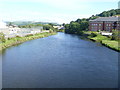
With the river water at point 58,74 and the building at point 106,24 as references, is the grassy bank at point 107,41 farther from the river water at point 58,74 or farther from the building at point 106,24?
the building at point 106,24

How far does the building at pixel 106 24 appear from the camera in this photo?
86.9 feet

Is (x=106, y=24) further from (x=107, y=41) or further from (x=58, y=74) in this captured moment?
(x=58, y=74)

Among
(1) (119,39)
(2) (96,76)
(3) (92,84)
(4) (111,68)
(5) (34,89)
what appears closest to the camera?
(5) (34,89)

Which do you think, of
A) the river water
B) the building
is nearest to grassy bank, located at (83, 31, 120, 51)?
the river water

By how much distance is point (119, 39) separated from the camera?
17891 millimetres

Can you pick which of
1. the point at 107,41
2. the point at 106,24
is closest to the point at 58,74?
the point at 107,41

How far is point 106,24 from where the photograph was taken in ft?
92.5

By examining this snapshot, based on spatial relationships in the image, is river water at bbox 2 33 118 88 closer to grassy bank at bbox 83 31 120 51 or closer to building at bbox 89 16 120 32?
grassy bank at bbox 83 31 120 51

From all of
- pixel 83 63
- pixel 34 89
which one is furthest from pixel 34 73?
pixel 83 63

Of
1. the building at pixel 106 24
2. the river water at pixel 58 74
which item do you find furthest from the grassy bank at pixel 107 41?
the building at pixel 106 24

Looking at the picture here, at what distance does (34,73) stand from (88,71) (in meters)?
2.63

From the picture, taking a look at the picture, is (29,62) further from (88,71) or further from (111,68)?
(111,68)

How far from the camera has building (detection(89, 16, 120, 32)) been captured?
26.5 meters

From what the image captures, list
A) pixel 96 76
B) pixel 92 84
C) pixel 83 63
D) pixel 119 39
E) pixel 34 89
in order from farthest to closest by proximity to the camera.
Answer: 1. pixel 119 39
2. pixel 83 63
3. pixel 96 76
4. pixel 92 84
5. pixel 34 89
